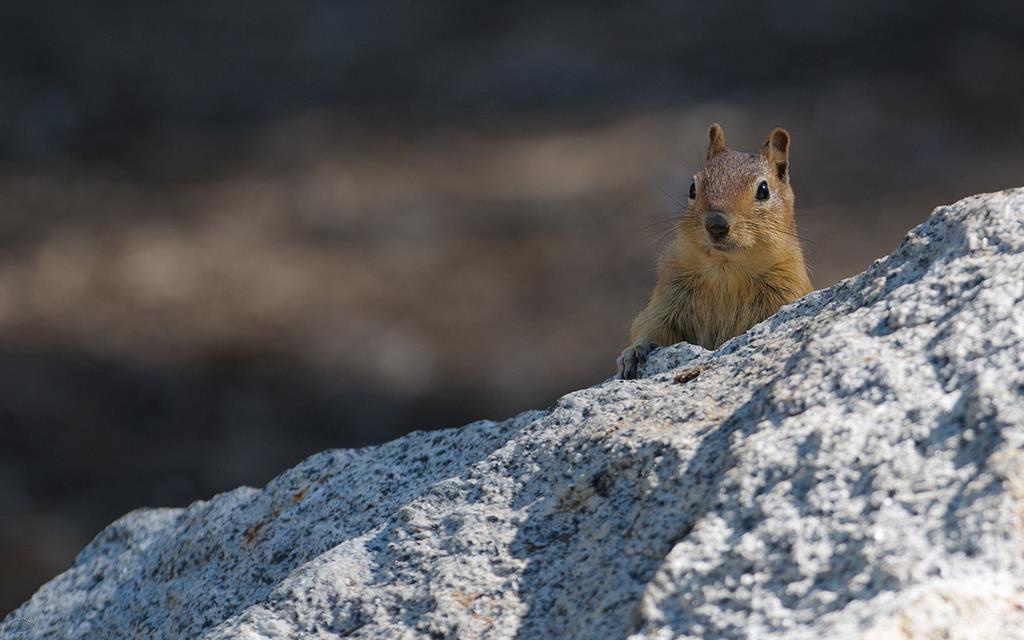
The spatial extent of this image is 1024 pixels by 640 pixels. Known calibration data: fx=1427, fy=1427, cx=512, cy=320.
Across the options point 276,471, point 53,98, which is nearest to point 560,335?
point 276,471

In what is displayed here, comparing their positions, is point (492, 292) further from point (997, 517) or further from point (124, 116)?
point (997, 517)

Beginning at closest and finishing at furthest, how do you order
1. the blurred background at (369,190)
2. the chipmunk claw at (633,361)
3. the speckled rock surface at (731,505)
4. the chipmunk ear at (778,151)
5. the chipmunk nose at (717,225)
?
the speckled rock surface at (731,505) → the chipmunk claw at (633,361) → the chipmunk nose at (717,225) → the chipmunk ear at (778,151) → the blurred background at (369,190)

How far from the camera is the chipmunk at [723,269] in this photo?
3.93m

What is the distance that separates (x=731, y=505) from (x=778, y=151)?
3.05 meters

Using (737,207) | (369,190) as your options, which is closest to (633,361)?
(737,207)

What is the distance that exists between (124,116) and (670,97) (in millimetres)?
3502

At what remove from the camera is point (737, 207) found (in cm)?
397

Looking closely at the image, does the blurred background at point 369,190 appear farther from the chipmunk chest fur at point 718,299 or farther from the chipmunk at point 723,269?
the chipmunk chest fur at point 718,299

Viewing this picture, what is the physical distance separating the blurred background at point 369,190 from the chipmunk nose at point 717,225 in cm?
259

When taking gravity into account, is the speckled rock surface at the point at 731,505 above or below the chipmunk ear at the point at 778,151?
below

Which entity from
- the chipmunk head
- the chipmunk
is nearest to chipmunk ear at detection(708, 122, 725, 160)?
the chipmunk head

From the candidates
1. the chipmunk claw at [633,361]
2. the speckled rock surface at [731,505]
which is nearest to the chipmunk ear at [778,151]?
the chipmunk claw at [633,361]

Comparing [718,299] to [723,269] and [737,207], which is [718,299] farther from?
[737,207]

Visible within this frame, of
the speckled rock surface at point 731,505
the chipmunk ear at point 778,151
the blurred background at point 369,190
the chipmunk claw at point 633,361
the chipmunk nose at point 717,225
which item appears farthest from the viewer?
the blurred background at point 369,190
